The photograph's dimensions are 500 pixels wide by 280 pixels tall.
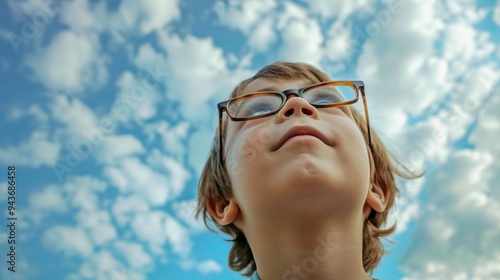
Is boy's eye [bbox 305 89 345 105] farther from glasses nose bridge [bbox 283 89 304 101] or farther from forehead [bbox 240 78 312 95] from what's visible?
forehead [bbox 240 78 312 95]

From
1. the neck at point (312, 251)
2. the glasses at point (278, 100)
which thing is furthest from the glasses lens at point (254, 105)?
the neck at point (312, 251)

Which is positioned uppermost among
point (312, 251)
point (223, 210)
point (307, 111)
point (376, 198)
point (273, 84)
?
point (273, 84)

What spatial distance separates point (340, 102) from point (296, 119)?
0.44 meters

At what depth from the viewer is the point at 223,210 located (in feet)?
10.4

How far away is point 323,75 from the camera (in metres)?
3.56

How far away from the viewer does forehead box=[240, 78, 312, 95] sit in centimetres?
320

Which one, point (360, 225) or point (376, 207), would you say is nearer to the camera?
point (360, 225)

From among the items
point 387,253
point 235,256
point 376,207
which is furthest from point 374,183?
point 235,256

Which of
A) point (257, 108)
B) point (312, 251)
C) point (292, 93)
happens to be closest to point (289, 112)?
point (292, 93)

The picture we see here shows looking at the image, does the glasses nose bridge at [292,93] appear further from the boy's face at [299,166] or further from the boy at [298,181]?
the boy's face at [299,166]

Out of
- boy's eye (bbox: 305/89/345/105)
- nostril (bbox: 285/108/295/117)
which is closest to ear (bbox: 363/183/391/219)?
boy's eye (bbox: 305/89/345/105)

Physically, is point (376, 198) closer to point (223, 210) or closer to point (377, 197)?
point (377, 197)

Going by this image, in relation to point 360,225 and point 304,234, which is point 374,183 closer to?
point 360,225

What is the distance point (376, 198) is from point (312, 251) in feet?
2.22
